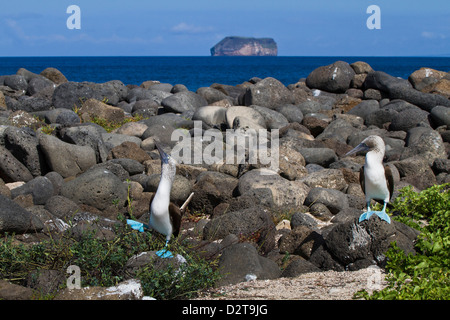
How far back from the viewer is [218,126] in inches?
674

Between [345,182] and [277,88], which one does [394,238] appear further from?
[277,88]

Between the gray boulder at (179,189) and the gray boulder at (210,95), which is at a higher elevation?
the gray boulder at (210,95)

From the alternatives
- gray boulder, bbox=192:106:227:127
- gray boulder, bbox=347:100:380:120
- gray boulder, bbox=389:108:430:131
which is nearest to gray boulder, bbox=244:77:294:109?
gray boulder, bbox=347:100:380:120

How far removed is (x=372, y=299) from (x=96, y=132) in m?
9.83

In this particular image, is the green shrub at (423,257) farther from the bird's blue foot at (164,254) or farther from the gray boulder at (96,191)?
the gray boulder at (96,191)

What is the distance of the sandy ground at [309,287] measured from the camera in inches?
213

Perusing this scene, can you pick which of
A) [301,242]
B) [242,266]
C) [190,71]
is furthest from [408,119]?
[190,71]

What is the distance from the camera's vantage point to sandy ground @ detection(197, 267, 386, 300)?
17.7 feet

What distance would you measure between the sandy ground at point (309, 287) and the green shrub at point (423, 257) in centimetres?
23

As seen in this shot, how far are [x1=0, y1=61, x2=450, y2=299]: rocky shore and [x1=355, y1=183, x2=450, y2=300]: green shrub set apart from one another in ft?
1.46

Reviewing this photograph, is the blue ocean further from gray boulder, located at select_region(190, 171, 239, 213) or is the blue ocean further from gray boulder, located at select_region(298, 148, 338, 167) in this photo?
gray boulder, located at select_region(190, 171, 239, 213)

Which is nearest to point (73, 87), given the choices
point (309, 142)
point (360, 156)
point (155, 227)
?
point (309, 142)

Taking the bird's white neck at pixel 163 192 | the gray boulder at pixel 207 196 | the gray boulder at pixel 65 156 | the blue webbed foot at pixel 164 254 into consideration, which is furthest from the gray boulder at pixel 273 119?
the blue webbed foot at pixel 164 254

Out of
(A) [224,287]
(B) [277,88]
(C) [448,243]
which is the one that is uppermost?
(B) [277,88]
